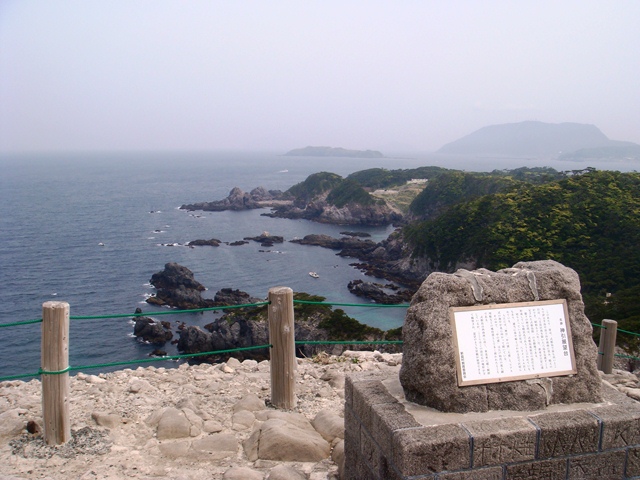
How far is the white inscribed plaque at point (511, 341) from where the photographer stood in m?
3.30

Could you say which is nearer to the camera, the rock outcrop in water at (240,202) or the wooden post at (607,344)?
the wooden post at (607,344)

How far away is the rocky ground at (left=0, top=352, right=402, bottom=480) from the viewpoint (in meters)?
3.85

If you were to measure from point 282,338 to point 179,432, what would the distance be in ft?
3.84

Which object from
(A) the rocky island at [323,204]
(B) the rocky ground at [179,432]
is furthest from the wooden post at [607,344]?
(A) the rocky island at [323,204]

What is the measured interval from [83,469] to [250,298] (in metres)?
29.7

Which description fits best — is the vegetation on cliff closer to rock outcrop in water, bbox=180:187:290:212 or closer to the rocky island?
the rocky island

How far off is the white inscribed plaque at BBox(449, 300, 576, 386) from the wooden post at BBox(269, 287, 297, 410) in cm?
176

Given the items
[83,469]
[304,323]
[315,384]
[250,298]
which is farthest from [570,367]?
[250,298]

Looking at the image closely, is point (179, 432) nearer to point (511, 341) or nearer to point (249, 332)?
point (511, 341)

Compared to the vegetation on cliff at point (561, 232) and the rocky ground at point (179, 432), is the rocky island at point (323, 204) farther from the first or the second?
the rocky ground at point (179, 432)

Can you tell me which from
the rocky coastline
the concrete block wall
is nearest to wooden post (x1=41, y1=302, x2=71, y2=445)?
the concrete block wall

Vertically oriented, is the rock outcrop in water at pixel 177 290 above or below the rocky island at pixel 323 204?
below

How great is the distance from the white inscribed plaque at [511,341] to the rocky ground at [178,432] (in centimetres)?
83

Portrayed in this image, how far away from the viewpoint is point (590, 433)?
121 inches
